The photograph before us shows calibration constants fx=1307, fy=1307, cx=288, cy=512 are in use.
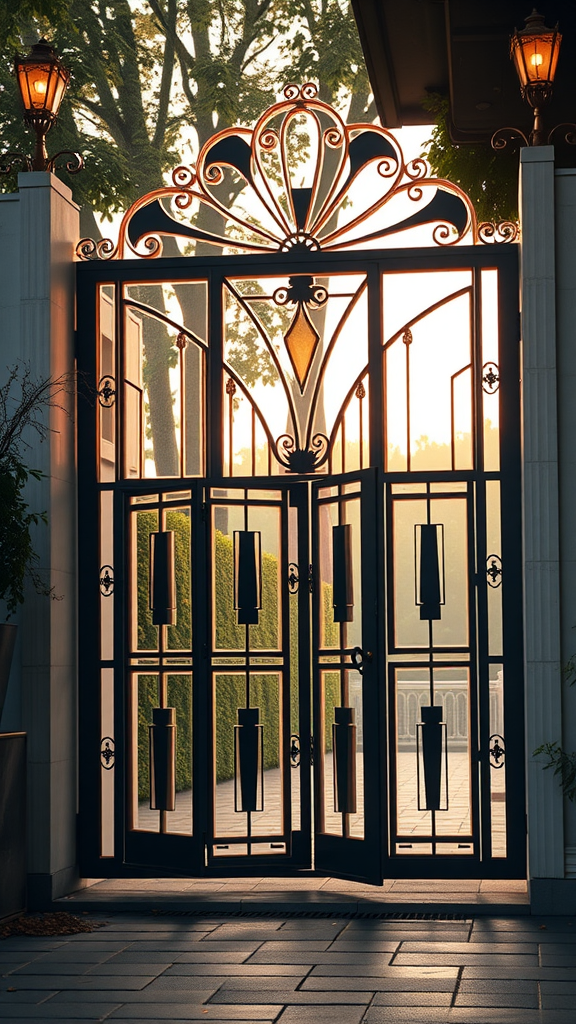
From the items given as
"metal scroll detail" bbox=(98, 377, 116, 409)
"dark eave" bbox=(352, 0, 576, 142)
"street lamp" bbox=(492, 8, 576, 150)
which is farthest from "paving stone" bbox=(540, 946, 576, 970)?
"dark eave" bbox=(352, 0, 576, 142)

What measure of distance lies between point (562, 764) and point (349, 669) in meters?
1.17

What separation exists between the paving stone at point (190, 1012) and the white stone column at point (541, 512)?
75.6 inches

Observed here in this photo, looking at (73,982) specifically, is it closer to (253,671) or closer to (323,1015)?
(323,1015)

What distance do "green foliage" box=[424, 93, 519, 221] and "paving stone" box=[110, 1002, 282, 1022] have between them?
6346 millimetres

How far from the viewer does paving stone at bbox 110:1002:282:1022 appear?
4.31 m

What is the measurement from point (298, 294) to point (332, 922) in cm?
319

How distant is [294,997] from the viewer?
4543 mm

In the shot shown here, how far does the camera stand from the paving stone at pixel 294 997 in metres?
4.46

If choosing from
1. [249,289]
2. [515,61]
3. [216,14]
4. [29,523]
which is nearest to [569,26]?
[515,61]

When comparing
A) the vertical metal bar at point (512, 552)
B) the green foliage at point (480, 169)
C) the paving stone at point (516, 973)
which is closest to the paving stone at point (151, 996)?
the paving stone at point (516, 973)

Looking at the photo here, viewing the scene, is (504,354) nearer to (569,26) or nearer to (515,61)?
(515,61)

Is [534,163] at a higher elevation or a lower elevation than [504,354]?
higher

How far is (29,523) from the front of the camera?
A: 6.27m

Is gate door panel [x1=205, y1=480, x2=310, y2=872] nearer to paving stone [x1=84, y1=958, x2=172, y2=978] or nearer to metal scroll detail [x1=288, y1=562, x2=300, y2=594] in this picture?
metal scroll detail [x1=288, y1=562, x2=300, y2=594]
